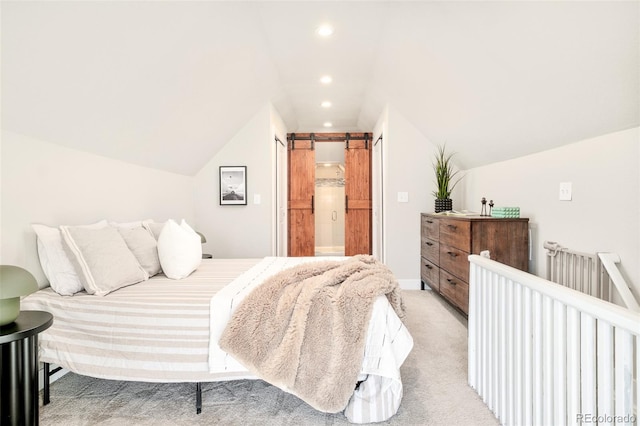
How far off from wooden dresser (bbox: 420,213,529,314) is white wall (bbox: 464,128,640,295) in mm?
116

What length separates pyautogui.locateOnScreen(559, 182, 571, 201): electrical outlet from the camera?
211 centimetres

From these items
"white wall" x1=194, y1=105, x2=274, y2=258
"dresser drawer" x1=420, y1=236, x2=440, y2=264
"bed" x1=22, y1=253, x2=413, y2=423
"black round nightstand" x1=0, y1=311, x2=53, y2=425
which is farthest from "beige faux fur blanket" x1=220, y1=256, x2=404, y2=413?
"white wall" x1=194, y1=105, x2=274, y2=258

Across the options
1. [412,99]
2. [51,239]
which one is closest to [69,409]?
[51,239]

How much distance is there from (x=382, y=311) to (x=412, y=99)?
2.62 metres

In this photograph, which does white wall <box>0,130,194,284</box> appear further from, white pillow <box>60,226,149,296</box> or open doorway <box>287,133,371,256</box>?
open doorway <box>287,133,371,256</box>

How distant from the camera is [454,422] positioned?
1.56 metres

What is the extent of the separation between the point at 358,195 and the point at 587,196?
12.4ft

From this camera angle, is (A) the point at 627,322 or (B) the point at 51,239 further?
(B) the point at 51,239

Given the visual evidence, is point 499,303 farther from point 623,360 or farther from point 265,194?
point 265,194

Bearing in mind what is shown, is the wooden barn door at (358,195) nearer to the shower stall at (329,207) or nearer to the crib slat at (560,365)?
the shower stall at (329,207)

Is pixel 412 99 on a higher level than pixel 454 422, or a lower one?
higher

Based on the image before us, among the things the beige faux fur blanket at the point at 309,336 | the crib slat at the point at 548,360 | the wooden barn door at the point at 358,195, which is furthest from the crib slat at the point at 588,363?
the wooden barn door at the point at 358,195

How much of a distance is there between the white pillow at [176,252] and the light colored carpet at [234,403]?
2.24 feet

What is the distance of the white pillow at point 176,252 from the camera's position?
2.11m
